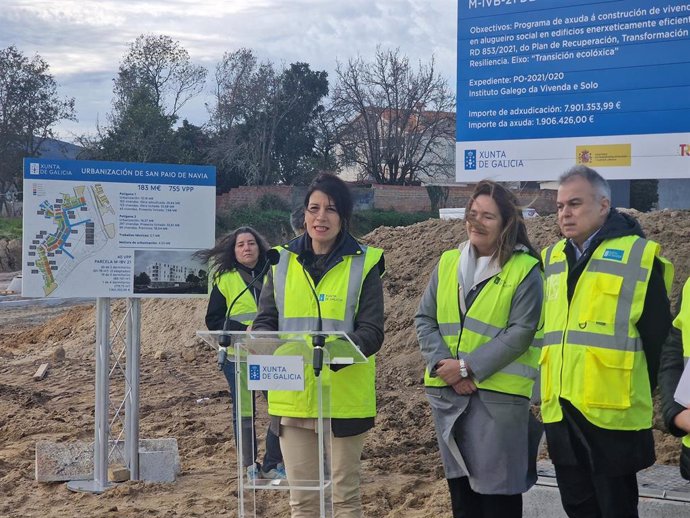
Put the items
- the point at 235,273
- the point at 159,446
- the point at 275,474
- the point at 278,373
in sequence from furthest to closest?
the point at 159,446, the point at 235,273, the point at 275,474, the point at 278,373

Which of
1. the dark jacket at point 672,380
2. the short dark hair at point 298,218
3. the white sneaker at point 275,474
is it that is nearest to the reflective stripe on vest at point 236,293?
the short dark hair at point 298,218

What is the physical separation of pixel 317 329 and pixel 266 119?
43222mm

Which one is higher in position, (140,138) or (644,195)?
(140,138)

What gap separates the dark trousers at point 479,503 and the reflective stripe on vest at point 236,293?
3.25 m

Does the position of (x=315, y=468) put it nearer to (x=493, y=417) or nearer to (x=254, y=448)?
(x=254, y=448)

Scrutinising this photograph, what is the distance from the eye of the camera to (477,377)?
445 centimetres

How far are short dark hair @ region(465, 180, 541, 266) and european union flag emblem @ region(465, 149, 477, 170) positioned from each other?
5599 millimetres

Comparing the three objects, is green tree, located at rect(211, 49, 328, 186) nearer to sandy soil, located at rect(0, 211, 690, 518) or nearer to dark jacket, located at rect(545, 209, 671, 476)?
sandy soil, located at rect(0, 211, 690, 518)

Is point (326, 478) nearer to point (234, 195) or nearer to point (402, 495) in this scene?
point (402, 495)

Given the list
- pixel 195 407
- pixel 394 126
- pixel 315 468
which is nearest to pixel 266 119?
pixel 394 126

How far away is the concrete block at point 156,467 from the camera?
771 cm

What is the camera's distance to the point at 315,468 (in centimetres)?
446

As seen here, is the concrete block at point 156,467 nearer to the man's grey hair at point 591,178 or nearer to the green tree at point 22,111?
the man's grey hair at point 591,178

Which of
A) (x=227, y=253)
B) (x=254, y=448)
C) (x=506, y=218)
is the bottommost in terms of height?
(x=254, y=448)
